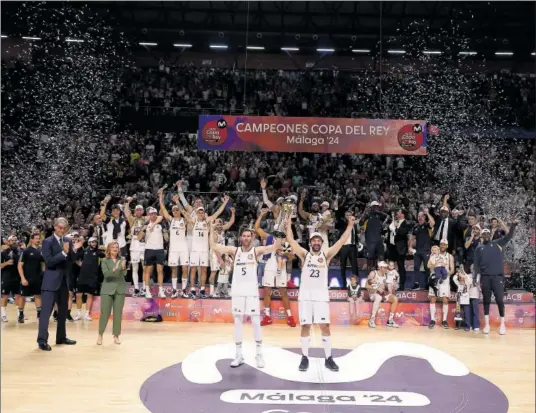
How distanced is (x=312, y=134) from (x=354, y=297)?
349 centimetres

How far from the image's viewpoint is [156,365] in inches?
292

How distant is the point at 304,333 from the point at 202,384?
1426mm

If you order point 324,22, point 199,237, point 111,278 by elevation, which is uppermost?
point 324,22

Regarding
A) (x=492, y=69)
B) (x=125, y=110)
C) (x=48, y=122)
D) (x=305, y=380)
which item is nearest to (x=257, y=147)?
(x=305, y=380)

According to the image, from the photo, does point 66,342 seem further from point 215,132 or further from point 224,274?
point 215,132

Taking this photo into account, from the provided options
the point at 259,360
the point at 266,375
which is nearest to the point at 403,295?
the point at 259,360

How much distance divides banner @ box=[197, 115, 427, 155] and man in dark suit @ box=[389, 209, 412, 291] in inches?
54.8

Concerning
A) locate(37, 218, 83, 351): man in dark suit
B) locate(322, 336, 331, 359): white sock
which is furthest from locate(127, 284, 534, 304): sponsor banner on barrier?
locate(322, 336, 331, 359): white sock

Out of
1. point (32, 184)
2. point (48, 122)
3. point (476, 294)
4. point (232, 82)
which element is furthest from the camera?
point (232, 82)

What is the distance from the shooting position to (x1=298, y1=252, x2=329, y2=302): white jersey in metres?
7.05

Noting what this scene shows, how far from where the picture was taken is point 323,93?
64.0 feet

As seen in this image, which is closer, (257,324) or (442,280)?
(257,324)

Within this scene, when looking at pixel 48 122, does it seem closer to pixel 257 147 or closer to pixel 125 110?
pixel 125 110

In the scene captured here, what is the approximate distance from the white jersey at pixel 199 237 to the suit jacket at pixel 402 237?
383cm
